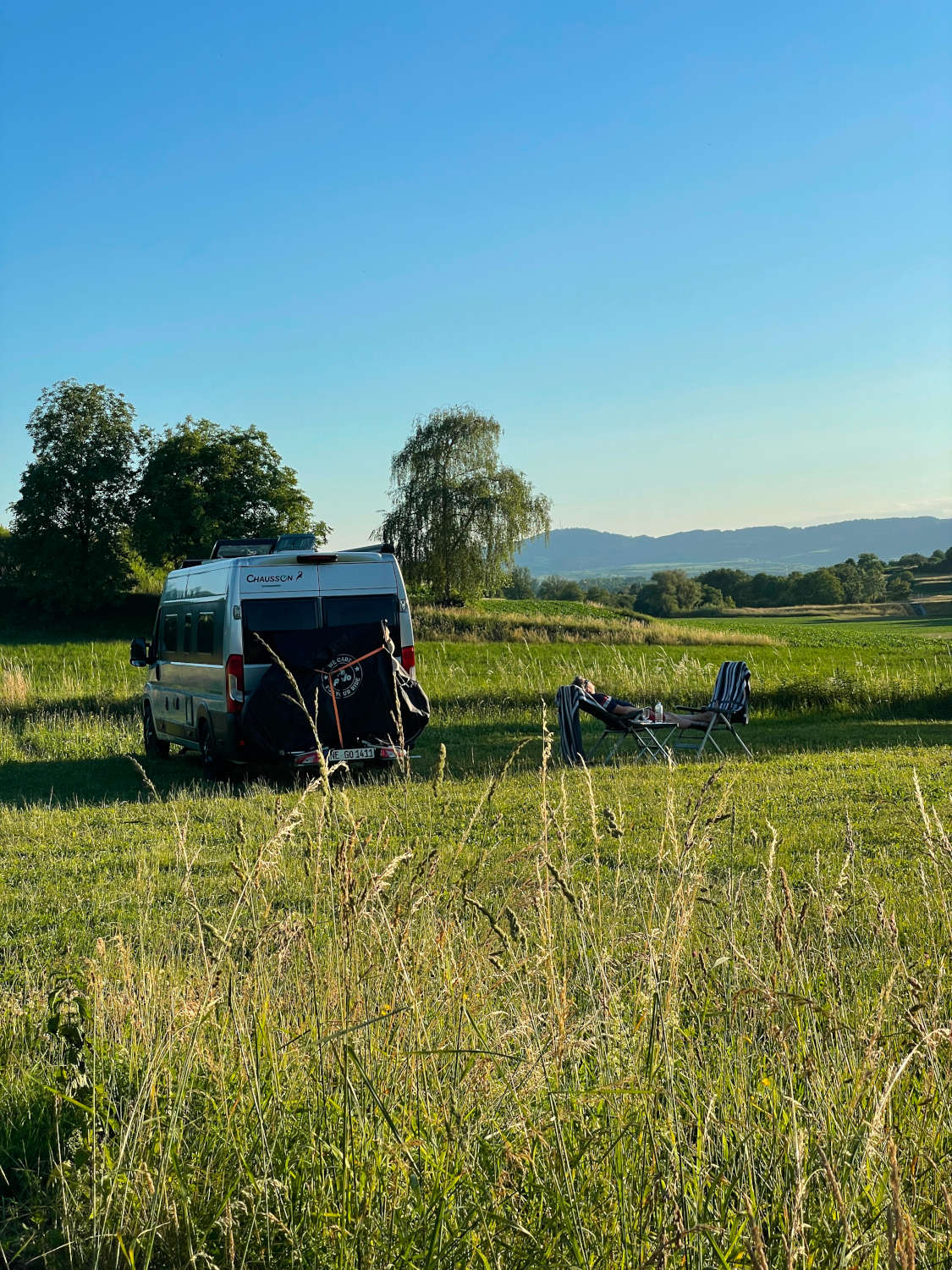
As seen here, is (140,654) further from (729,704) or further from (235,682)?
(729,704)

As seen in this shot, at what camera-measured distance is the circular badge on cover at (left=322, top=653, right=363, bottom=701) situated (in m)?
10.9

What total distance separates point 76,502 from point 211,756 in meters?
36.5

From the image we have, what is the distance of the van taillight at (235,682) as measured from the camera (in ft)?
36.1

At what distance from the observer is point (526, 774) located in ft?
35.0

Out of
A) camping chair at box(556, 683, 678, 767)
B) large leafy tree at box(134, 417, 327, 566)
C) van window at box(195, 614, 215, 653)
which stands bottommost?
camping chair at box(556, 683, 678, 767)

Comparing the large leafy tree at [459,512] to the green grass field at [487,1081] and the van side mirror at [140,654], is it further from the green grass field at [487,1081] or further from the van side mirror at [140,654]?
the green grass field at [487,1081]

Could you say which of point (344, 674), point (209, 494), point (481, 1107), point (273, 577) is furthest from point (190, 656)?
point (209, 494)

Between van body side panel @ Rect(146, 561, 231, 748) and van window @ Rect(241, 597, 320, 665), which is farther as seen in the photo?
van body side panel @ Rect(146, 561, 231, 748)

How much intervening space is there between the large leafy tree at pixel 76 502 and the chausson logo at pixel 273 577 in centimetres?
3349

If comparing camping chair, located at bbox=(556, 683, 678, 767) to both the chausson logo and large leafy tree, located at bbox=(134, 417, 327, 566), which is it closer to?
the chausson logo

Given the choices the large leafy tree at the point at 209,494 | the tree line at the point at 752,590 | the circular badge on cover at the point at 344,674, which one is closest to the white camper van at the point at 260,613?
the circular badge on cover at the point at 344,674

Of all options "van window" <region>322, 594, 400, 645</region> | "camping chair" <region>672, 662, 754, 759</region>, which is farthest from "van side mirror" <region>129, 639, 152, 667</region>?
"camping chair" <region>672, 662, 754, 759</region>

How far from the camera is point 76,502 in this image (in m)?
45.2

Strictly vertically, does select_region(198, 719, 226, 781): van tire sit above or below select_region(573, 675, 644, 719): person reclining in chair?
below
